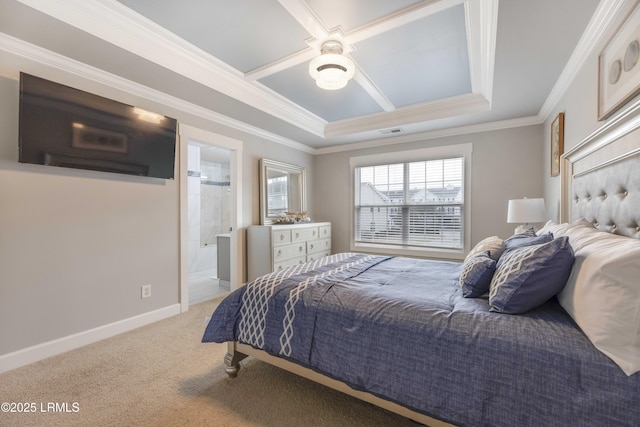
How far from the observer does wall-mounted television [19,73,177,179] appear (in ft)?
6.47

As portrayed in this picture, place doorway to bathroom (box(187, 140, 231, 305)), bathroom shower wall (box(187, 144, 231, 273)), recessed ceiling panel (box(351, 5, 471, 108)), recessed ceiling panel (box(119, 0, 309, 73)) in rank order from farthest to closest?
1. bathroom shower wall (box(187, 144, 231, 273))
2. doorway to bathroom (box(187, 140, 231, 305))
3. recessed ceiling panel (box(351, 5, 471, 108))
4. recessed ceiling panel (box(119, 0, 309, 73))

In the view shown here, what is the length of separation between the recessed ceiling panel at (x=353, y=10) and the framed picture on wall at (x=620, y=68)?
1.16 metres

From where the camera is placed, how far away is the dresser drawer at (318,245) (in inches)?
171

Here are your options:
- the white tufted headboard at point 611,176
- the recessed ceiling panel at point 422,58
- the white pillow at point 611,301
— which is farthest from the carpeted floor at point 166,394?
the recessed ceiling panel at point 422,58

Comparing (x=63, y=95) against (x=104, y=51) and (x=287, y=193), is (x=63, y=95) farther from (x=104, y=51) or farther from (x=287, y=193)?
(x=287, y=193)

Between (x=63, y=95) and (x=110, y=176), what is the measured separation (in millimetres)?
691

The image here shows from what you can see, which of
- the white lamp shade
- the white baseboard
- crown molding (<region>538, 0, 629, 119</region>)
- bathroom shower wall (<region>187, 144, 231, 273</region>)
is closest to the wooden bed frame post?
the white baseboard

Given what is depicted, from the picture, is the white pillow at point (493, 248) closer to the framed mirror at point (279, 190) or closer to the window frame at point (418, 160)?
the window frame at point (418, 160)

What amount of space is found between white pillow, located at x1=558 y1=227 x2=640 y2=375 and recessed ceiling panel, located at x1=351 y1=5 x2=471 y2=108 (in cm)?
182

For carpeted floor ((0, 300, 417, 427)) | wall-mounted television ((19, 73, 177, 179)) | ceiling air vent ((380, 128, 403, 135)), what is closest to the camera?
carpeted floor ((0, 300, 417, 427))

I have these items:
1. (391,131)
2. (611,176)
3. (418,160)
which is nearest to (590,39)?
(611,176)

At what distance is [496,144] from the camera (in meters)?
3.74

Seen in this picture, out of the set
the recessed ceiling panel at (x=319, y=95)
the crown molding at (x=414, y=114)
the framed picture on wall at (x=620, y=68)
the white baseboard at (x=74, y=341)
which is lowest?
the white baseboard at (x=74, y=341)

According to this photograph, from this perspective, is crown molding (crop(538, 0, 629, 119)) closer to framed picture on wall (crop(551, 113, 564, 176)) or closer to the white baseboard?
framed picture on wall (crop(551, 113, 564, 176))
